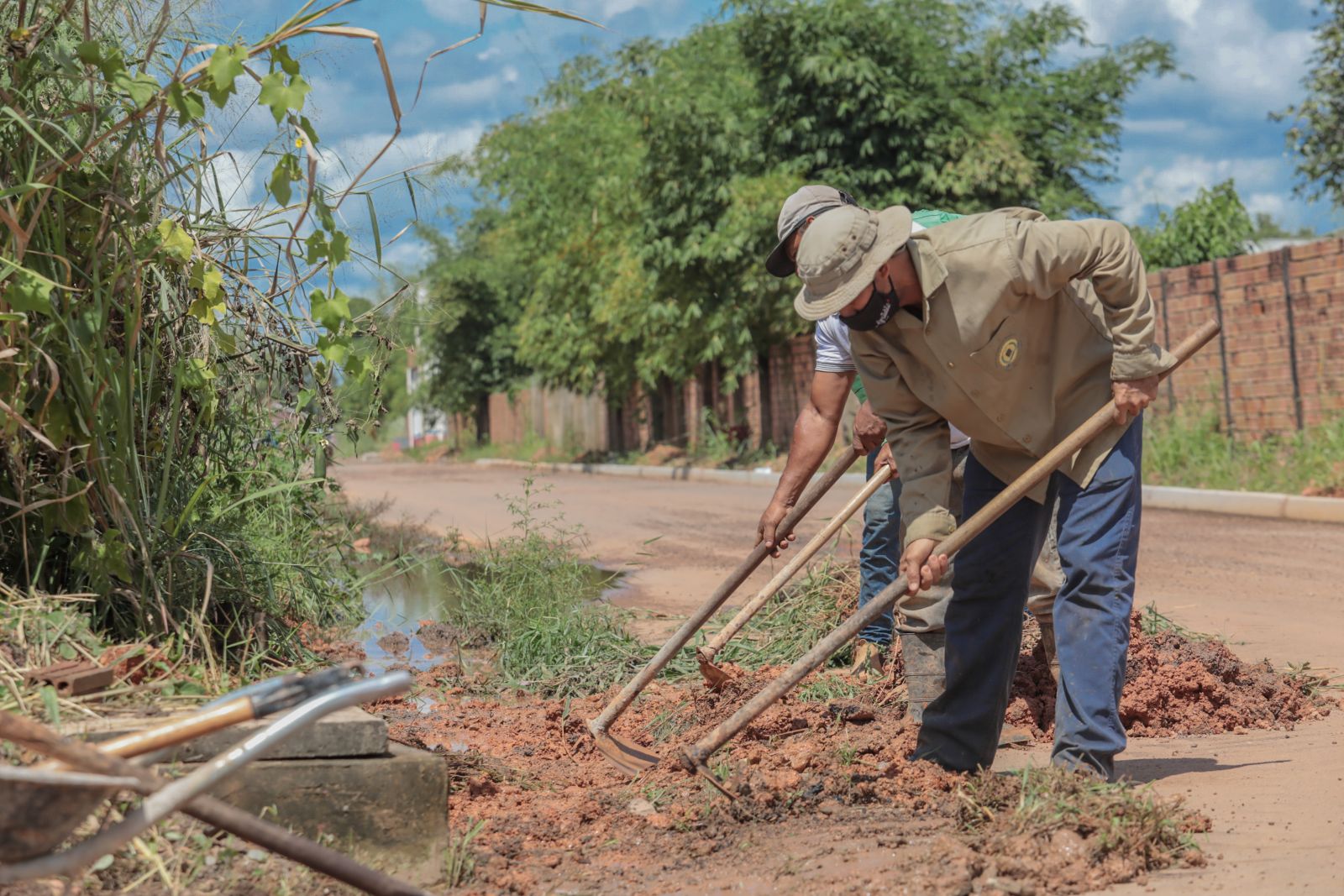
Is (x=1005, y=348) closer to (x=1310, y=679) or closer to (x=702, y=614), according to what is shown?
(x=702, y=614)

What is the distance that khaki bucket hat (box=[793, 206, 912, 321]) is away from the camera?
3.22 metres

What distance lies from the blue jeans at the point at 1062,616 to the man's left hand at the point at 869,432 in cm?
75

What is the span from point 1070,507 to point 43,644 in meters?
2.69

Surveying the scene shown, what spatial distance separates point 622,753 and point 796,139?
47.8 ft

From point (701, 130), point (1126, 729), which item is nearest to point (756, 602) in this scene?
point (1126, 729)

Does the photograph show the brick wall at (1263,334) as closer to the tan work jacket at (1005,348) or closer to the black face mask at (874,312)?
the tan work jacket at (1005,348)

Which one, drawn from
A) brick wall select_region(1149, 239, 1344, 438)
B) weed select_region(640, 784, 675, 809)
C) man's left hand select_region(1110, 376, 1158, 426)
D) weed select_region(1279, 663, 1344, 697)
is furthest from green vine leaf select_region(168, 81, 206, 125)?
brick wall select_region(1149, 239, 1344, 438)

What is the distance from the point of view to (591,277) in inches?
885

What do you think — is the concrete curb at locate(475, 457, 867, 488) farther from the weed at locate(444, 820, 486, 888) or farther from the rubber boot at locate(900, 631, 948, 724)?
the weed at locate(444, 820, 486, 888)

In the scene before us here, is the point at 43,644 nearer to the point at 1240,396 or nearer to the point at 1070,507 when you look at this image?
the point at 1070,507

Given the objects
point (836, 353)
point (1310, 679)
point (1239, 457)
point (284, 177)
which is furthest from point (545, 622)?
point (1239, 457)

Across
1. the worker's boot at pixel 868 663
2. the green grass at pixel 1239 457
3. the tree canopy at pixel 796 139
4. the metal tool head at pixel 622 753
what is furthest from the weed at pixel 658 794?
the tree canopy at pixel 796 139

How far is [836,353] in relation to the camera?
471 cm

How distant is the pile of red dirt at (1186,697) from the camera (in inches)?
171
